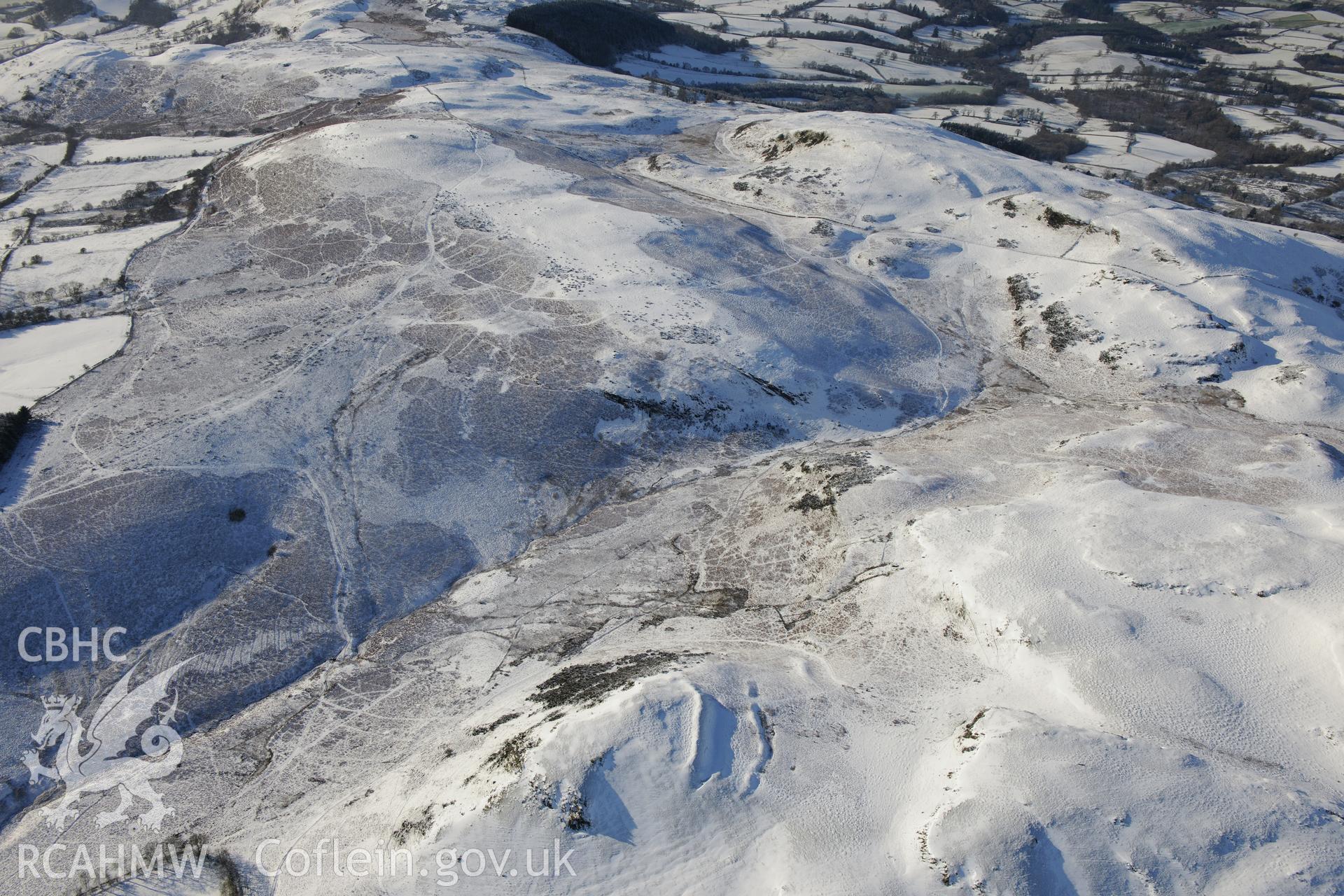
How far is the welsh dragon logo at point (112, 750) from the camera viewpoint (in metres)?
17.8

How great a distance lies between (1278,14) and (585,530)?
135m

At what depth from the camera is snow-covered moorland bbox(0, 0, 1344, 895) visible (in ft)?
49.6

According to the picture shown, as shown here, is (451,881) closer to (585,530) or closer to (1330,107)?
(585,530)

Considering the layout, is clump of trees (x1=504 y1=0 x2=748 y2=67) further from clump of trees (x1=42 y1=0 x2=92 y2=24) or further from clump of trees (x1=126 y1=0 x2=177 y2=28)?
clump of trees (x1=42 y1=0 x2=92 y2=24)

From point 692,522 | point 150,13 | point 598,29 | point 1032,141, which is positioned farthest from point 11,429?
point 150,13

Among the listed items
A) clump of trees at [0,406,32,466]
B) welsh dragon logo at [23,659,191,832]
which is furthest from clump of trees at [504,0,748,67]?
welsh dragon logo at [23,659,191,832]

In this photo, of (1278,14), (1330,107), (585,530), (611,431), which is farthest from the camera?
(1278,14)

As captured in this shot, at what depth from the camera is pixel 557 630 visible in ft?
72.0

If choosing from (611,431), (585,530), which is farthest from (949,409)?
(585,530)

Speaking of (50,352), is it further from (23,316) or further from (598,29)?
(598,29)

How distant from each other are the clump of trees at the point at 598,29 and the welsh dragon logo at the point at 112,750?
6986cm

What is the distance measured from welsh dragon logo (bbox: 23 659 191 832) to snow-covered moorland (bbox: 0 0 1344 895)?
0.27 meters

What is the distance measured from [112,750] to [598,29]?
3079 inches

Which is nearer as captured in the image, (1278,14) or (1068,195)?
(1068,195)
